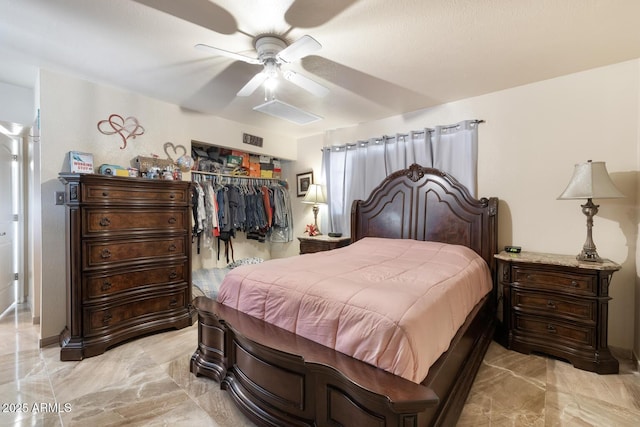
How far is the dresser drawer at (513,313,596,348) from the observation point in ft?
7.25

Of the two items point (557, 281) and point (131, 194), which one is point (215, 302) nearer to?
point (131, 194)

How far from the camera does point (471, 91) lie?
2.96 meters

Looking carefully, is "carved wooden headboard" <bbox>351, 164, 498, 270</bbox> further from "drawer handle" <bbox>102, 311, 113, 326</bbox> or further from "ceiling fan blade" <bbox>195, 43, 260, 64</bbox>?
"drawer handle" <bbox>102, 311, 113, 326</bbox>

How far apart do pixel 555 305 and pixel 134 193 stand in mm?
3735

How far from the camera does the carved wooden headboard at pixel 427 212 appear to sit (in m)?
2.91

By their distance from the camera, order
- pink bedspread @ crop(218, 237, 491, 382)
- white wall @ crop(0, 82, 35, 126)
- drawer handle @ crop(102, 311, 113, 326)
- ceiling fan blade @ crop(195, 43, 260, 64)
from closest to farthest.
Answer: pink bedspread @ crop(218, 237, 491, 382) < ceiling fan blade @ crop(195, 43, 260, 64) < drawer handle @ crop(102, 311, 113, 326) < white wall @ crop(0, 82, 35, 126)

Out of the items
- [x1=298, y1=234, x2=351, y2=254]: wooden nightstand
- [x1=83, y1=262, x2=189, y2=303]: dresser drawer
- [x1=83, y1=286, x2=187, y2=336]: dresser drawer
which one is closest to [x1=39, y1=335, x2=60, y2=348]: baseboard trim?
[x1=83, y1=286, x2=187, y2=336]: dresser drawer

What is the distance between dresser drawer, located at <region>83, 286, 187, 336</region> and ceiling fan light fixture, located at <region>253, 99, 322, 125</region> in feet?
6.57

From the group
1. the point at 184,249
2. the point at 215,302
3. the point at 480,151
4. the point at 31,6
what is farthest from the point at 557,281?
the point at 31,6

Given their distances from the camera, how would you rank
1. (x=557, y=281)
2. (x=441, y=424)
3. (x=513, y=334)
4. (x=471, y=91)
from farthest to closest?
(x=471, y=91)
(x=513, y=334)
(x=557, y=281)
(x=441, y=424)

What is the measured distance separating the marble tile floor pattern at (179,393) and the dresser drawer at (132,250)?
2.55ft

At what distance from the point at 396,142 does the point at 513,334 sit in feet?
7.66

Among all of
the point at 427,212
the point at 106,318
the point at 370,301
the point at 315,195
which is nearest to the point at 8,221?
the point at 106,318

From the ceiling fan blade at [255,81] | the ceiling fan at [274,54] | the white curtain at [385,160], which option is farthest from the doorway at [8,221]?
the white curtain at [385,160]
